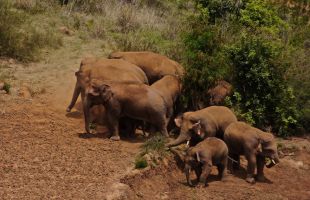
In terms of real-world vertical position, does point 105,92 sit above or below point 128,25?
above

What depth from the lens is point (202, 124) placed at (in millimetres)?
11242

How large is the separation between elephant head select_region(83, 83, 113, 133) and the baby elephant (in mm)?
1920

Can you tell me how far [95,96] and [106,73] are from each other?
1001 millimetres

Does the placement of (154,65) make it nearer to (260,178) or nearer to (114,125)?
(114,125)

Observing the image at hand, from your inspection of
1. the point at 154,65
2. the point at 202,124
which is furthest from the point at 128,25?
the point at 202,124

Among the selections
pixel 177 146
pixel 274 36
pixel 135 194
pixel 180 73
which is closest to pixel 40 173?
pixel 135 194

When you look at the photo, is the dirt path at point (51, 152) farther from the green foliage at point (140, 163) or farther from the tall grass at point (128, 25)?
the tall grass at point (128, 25)

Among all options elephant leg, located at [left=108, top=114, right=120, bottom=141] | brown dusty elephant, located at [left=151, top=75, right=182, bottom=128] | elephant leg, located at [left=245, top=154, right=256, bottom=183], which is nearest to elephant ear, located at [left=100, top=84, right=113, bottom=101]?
elephant leg, located at [left=108, top=114, right=120, bottom=141]

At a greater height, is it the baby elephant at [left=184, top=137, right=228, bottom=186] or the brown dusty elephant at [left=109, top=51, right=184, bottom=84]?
the brown dusty elephant at [left=109, top=51, right=184, bottom=84]

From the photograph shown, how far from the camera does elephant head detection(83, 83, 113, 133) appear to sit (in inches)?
439

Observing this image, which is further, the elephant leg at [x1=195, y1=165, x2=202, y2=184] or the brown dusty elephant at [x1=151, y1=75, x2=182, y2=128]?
the brown dusty elephant at [x1=151, y1=75, x2=182, y2=128]

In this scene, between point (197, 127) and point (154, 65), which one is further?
point (154, 65)

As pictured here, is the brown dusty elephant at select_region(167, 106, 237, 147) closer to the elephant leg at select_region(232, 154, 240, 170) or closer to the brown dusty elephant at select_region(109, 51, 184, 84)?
the elephant leg at select_region(232, 154, 240, 170)

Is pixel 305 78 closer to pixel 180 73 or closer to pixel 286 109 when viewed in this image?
pixel 286 109
